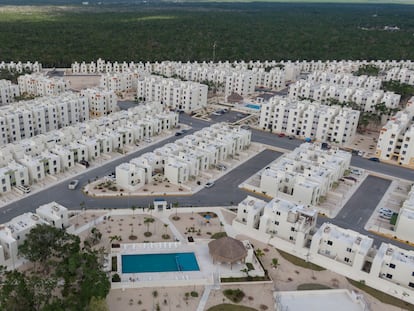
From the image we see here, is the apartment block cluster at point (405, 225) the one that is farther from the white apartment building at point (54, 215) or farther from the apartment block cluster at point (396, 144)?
the white apartment building at point (54, 215)

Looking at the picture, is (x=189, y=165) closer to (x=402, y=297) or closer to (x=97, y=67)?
(x=402, y=297)

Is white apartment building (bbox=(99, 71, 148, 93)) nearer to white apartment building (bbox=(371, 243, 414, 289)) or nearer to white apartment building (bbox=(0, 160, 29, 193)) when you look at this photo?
white apartment building (bbox=(0, 160, 29, 193))

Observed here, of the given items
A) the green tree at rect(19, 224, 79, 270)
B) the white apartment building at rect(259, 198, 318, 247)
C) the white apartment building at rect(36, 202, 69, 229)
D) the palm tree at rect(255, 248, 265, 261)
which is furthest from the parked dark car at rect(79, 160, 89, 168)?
the palm tree at rect(255, 248, 265, 261)

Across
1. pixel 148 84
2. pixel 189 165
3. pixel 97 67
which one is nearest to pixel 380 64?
pixel 148 84

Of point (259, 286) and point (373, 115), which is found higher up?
point (373, 115)

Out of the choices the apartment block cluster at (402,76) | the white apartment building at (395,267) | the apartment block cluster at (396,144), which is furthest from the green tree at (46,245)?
the apartment block cluster at (402,76)
